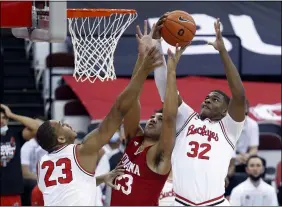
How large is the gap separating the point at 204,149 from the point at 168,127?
2.38 ft

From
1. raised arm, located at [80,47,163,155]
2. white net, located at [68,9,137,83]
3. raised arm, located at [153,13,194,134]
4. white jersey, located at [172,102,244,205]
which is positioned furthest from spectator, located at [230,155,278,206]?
raised arm, located at [80,47,163,155]

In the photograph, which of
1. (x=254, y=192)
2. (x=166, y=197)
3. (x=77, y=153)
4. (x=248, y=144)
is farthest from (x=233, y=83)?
(x=248, y=144)

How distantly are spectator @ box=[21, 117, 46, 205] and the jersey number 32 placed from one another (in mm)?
3823

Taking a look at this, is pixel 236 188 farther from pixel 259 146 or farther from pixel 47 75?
pixel 47 75

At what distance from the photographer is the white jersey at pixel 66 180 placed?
23.5ft

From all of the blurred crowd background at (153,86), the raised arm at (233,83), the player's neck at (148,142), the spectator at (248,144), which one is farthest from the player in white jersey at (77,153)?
the spectator at (248,144)

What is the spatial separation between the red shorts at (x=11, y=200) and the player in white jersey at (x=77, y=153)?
340 cm

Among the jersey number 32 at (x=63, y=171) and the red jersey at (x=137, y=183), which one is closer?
the jersey number 32 at (x=63, y=171)

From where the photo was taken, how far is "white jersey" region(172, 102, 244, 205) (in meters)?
7.81

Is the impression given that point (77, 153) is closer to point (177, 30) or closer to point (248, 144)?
point (177, 30)

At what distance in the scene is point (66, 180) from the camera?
7188mm

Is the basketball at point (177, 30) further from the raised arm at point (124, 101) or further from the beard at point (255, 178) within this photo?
the beard at point (255, 178)

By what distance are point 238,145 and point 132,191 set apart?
494 cm

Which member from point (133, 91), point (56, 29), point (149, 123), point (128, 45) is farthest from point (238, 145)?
point (56, 29)
